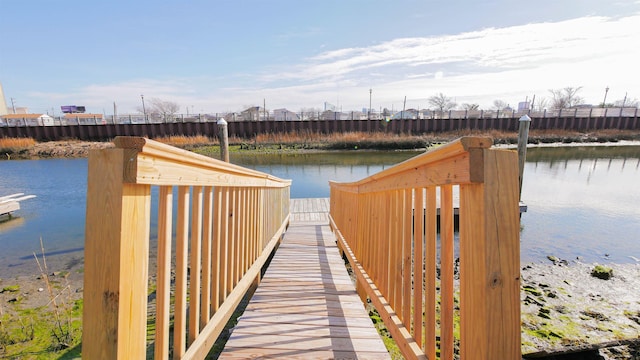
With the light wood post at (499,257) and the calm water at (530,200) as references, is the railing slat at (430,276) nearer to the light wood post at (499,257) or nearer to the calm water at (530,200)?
the light wood post at (499,257)

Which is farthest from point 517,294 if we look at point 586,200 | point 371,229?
point 586,200

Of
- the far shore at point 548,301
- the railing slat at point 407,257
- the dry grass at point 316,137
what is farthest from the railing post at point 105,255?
the dry grass at point 316,137

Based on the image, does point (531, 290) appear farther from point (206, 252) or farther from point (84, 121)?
point (84, 121)

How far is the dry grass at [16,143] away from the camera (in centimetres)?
2190

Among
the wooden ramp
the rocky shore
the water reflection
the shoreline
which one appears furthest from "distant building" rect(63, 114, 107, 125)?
the rocky shore

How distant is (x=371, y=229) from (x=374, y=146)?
20.7m

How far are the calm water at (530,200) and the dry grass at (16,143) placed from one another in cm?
Result: 320

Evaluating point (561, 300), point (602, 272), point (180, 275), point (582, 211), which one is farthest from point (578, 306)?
point (582, 211)

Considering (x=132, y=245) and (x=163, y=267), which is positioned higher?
(x=132, y=245)

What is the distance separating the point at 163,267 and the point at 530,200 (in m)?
10.9

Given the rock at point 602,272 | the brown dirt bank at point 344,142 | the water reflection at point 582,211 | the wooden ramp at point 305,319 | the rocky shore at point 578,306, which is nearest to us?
the wooden ramp at point 305,319

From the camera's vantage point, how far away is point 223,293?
2.21 metres

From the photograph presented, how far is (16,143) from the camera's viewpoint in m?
22.6

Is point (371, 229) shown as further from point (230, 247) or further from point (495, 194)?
point (495, 194)
